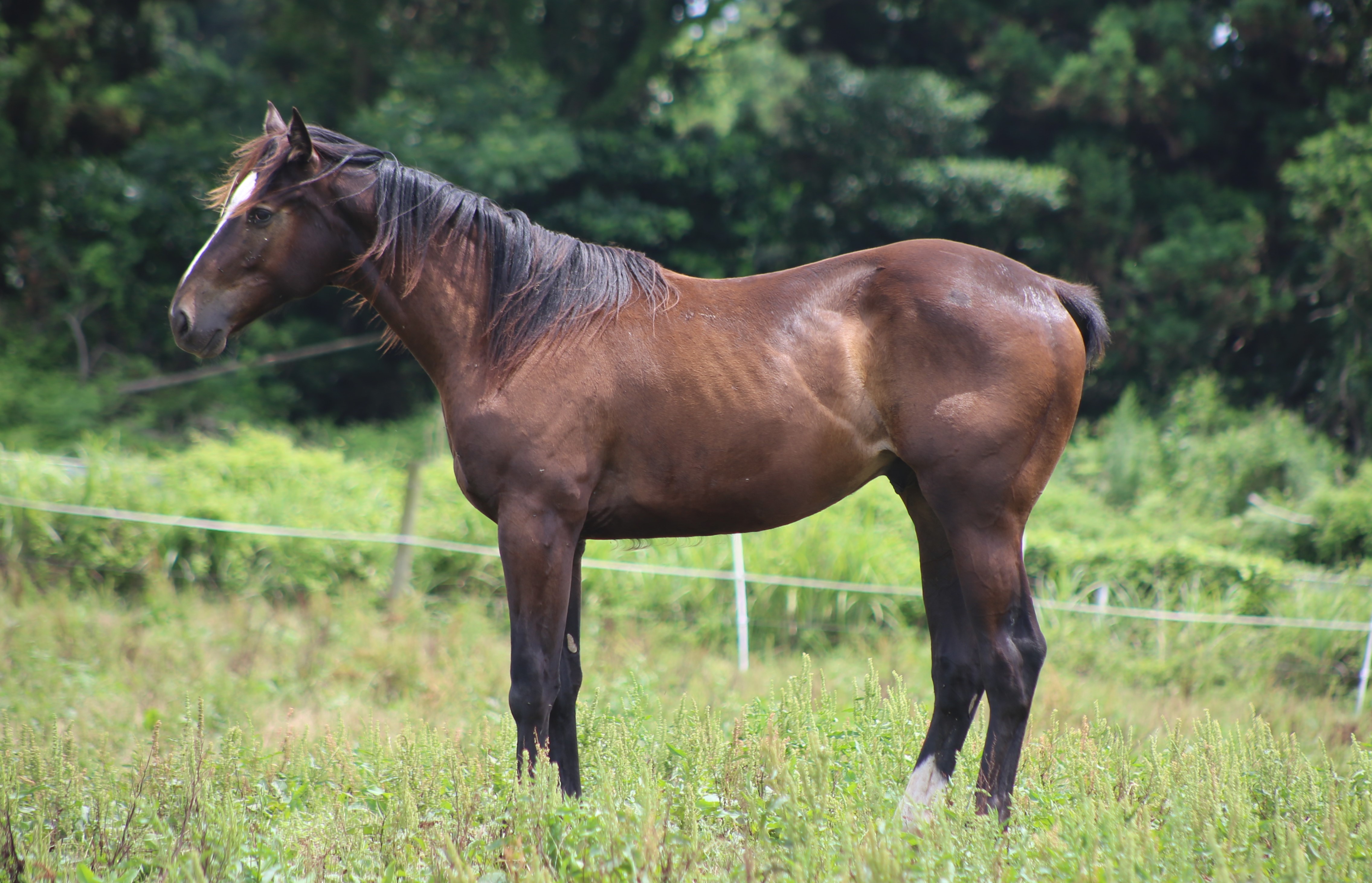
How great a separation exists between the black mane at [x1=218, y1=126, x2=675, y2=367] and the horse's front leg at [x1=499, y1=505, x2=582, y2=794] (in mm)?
532

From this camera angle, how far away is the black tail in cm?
337

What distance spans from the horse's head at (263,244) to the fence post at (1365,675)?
19.8 feet

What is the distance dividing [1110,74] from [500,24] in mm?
9465

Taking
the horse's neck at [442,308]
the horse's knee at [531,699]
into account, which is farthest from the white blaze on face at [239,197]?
the horse's knee at [531,699]

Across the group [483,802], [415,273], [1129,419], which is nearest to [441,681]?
[483,802]

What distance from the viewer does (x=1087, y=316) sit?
3.38 meters

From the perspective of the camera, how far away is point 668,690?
18.8 ft

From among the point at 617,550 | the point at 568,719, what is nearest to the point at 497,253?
the point at 568,719

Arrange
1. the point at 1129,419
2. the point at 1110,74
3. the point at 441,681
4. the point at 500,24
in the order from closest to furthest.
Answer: the point at 441,681, the point at 1129,419, the point at 1110,74, the point at 500,24

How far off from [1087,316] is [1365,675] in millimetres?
4130

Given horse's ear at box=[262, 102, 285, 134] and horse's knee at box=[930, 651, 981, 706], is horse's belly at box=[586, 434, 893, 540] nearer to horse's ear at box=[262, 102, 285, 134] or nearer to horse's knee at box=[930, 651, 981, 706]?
horse's knee at box=[930, 651, 981, 706]

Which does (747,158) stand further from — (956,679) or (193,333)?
(193,333)

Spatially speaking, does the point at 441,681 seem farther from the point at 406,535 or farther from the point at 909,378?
the point at 909,378

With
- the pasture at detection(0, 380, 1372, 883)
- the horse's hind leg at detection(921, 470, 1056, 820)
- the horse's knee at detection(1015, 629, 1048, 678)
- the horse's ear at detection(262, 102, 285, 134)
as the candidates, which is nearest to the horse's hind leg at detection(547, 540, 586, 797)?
the pasture at detection(0, 380, 1372, 883)
